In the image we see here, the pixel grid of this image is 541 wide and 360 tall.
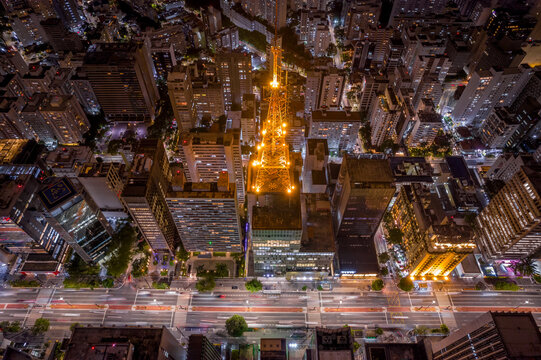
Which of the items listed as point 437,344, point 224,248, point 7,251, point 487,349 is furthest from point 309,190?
point 7,251

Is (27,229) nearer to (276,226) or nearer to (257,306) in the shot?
(257,306)

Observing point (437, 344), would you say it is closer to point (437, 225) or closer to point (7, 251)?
point (437, 225)

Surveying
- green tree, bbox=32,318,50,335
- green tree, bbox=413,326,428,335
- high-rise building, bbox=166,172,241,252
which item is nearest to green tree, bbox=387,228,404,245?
green tree, bbox=413,326,428,335

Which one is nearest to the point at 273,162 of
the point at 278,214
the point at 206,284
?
the point at 278,214

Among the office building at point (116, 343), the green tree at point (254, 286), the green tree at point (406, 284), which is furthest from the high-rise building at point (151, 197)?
the green tree at point (406, 284)

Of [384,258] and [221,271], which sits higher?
[384,258]

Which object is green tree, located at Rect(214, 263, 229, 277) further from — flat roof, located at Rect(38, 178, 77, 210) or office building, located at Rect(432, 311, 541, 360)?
office building, located at Rect(432, 311, 541, 360)
